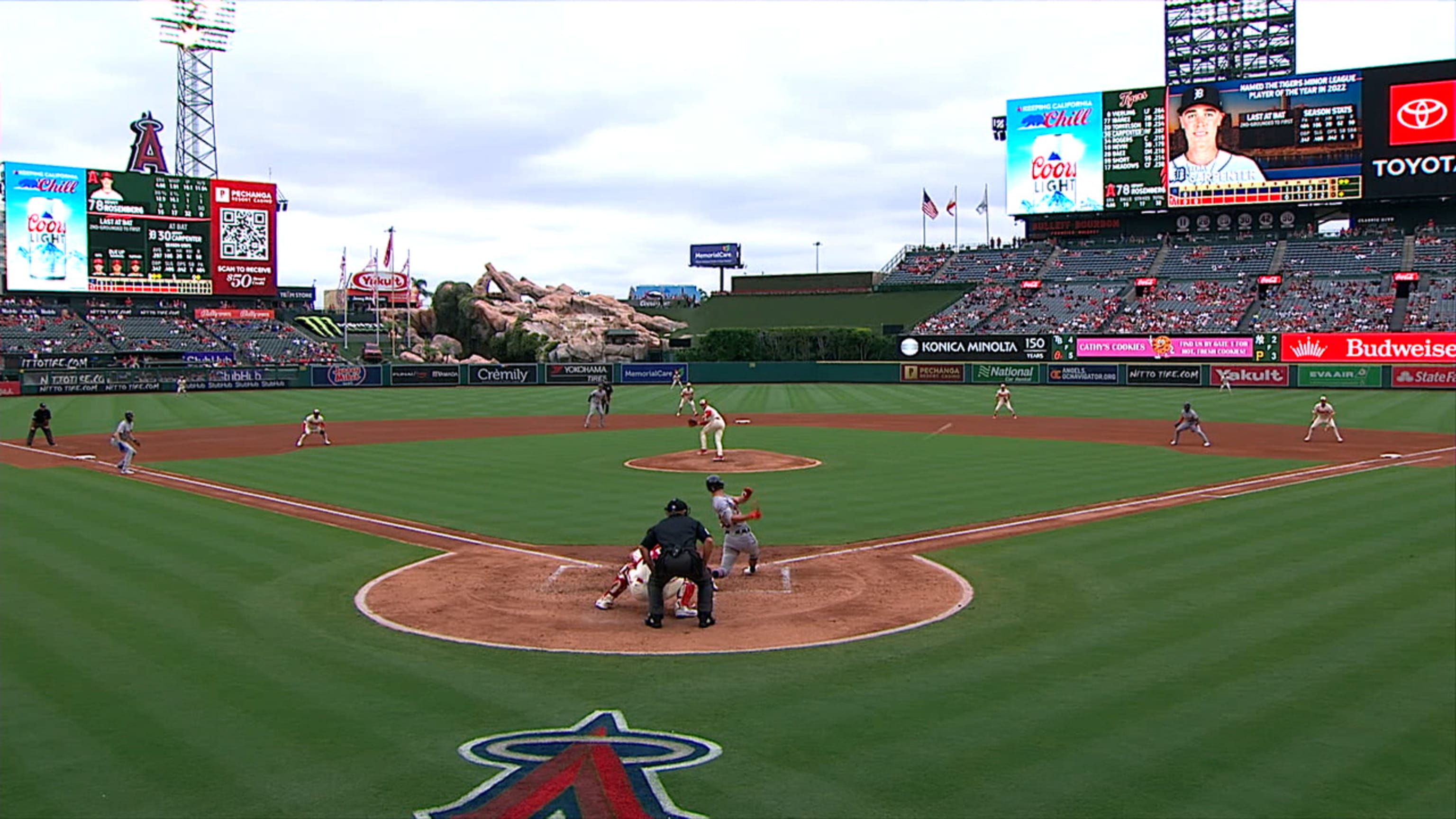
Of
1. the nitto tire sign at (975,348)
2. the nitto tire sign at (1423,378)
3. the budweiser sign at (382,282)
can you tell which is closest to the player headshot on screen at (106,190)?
the budweiser sign at (382,282)

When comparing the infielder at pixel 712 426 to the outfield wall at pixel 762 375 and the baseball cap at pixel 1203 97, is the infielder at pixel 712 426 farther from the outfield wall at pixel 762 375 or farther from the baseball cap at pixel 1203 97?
the baseball cap at pixel 1203 97

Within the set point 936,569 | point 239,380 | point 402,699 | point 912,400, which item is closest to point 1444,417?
point 912,400

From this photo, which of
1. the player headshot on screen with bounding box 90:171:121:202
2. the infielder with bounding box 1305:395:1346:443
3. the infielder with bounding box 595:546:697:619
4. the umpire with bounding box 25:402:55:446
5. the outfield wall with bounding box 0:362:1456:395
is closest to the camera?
the infielder with bounding box 595:546:697:619

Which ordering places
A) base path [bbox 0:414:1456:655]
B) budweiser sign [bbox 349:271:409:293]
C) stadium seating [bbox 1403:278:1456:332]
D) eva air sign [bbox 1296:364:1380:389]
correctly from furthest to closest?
1. budweiser sign [bbox 349:271:409:293]
2. stadium seating [bbox 1403:278:1456:332]
3. eva air sign [bbox 1296:364:1380:389]
4. base path [bbox 0:414:1456:655]

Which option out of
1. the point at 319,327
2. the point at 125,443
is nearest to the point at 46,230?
the point at 319,327

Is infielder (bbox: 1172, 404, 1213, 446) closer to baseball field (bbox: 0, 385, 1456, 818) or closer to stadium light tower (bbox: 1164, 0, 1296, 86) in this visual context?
baseball field (bbox: 0, 385, 1456, 818)

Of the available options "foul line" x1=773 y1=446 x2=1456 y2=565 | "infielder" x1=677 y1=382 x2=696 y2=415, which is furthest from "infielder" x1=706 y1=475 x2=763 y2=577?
"infielder" x1=677 y1=382 x2=696 y2=415
